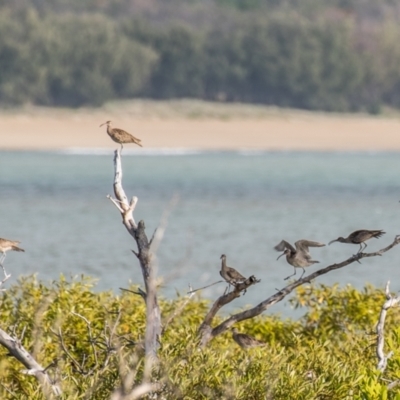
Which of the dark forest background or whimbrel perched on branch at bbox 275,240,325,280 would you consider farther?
the dark forest background

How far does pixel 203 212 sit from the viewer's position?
37594 millimetres

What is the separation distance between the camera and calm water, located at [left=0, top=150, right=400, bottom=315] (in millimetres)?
22172

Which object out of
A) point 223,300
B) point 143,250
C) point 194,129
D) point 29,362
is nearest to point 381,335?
point 223,300

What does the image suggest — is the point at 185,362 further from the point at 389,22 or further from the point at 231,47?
the point at 389,22

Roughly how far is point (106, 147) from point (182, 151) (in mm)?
4885

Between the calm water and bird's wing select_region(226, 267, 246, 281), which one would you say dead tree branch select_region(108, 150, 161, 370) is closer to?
the calm water

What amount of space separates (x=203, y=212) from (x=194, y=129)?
116 feet

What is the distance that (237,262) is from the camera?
24.1 m

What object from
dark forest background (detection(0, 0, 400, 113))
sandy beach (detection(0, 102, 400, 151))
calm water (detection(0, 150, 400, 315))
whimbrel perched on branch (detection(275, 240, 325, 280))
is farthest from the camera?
dark forest background (detection(0, 0, 400, 113))

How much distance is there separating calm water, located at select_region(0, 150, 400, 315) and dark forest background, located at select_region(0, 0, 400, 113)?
14.5 metres

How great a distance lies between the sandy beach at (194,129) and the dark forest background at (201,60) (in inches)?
172

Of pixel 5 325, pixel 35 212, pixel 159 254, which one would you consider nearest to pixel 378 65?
pixel 35 212

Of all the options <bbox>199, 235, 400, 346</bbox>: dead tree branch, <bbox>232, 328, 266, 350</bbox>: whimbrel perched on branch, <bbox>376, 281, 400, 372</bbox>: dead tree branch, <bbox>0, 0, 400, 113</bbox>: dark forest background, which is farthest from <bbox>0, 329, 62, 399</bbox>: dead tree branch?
<bbox>0, 0, 400, 113</bbox>: dark forest background

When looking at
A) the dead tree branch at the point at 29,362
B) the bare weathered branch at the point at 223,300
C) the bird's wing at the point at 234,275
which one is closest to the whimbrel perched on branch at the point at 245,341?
the bare weathered branch at the point at 223,300
